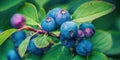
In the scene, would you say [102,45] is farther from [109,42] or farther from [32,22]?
[32,22]

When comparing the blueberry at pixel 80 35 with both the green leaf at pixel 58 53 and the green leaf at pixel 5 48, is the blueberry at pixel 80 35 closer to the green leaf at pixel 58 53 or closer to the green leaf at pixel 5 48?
the green leaf at pixel 58 53

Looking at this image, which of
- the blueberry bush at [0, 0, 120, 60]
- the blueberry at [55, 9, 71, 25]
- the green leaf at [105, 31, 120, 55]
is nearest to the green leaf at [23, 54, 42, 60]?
the blueberry bush at [0, 0, 120, 60]

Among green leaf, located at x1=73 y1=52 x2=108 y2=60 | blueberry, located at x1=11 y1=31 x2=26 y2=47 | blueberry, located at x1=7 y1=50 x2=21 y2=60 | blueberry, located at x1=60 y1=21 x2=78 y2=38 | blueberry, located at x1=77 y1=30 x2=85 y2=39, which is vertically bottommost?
green leaf, located at x1=73 y1=52 x2=108 y2=60

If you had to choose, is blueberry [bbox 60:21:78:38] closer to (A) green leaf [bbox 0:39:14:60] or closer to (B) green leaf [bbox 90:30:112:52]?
(B) green leaf [bbox 90:30:112:52]

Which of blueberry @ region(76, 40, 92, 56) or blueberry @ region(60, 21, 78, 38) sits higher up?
blueberry @ region(60, 21, 78, 38)

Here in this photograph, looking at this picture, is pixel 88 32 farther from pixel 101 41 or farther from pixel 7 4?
pixel 7 4

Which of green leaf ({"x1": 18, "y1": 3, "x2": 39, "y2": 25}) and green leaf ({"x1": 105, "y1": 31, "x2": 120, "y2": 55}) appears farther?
green leaf ({"x1": 105, "y1": 31, "x2": 120, "y2": 55})
